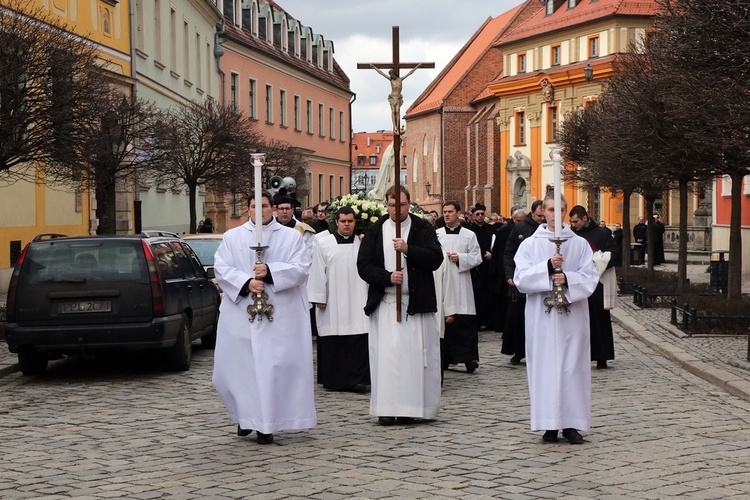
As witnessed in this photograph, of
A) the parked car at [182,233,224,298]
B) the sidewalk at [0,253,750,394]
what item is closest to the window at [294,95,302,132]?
the sidewalk at [0,253,750,394]

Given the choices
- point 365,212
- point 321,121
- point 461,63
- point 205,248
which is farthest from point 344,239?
point 461,63

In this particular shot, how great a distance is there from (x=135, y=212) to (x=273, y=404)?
25.3 metres

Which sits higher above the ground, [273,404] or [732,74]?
[732,74]

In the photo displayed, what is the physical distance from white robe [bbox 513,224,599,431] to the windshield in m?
9.94

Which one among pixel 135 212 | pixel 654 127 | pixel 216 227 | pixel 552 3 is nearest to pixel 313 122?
pixel 552 3

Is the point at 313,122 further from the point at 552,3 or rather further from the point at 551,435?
the point at 551,435

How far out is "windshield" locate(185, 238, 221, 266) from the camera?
18.5m

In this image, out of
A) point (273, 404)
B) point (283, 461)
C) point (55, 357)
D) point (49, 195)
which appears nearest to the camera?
point (283, 461)

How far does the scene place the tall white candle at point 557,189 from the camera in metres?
8.27

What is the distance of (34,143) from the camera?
16.3 m

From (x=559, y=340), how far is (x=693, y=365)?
5156mm

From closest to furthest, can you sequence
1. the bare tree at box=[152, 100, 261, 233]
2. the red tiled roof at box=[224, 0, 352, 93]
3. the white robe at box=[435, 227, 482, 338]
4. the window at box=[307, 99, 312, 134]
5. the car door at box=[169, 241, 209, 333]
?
the white robe at box=[435, 227, 482, 338] → the car door at box=[169, 241, 209, 333] → the bare tree at box=[152, 100, 261, 233] → the red tiled roof at box=[224, 0, 352, 93] → the window at box=[307, 99, 312, 134]

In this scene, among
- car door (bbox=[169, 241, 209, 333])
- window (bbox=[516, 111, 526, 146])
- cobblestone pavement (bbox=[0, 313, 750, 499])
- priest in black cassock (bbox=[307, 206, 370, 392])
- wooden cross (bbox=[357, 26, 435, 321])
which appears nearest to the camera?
cobblestone pavement (bbox=[0, 313, 750, 499])

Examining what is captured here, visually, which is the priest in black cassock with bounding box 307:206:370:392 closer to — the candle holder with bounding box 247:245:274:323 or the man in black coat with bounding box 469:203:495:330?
the candle holder with bounding box 247:245:274:323
